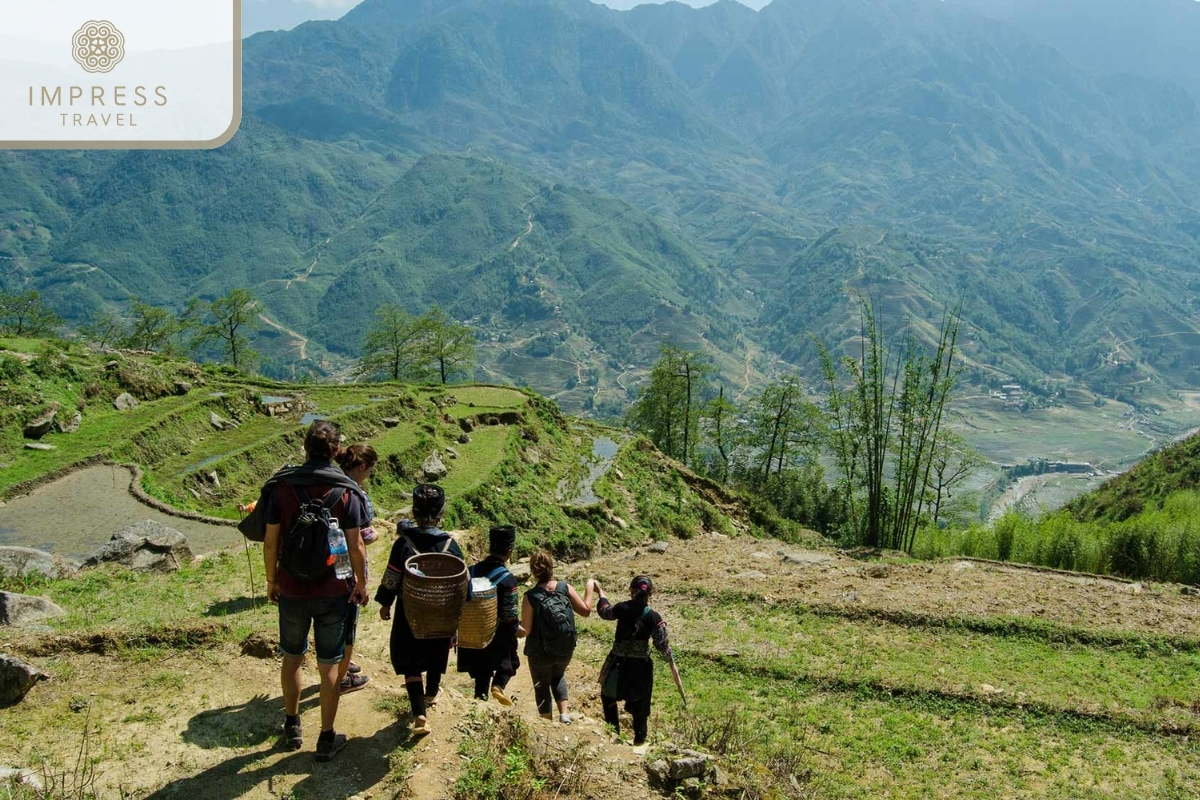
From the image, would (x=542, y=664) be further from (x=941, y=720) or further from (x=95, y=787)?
(x=941, y=720)

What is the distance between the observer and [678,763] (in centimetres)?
698

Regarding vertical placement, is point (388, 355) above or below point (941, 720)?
above

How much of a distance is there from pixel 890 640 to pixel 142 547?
45.9 feet

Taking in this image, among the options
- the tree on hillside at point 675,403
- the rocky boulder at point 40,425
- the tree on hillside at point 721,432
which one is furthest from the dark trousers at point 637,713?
the tree on hillside at point 721,432

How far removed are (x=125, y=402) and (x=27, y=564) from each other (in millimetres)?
15248

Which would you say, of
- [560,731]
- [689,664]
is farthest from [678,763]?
[689,664]

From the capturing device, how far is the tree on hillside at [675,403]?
145ft

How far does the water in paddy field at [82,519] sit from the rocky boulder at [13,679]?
28.6ft

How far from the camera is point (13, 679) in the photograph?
7.04 m

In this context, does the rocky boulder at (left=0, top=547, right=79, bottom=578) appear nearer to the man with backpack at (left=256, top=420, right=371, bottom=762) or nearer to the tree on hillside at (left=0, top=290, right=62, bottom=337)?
the man with backpack at (left=256, top=420, right=371, bottom=762)

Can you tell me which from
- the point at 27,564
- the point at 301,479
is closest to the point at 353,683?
the point at 301,479

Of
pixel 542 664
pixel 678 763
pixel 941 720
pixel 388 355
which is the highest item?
pixel 388 355

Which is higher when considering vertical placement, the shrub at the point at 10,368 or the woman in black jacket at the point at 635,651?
the shrub at the point at 10,368

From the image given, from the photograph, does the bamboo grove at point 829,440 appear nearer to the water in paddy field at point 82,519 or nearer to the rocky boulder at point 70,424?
the water in paddy field at point 82,519
